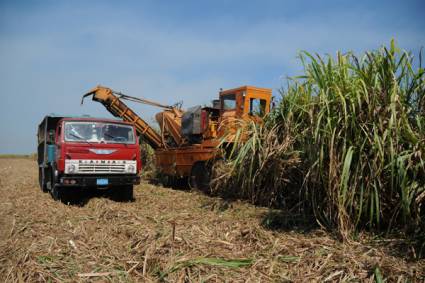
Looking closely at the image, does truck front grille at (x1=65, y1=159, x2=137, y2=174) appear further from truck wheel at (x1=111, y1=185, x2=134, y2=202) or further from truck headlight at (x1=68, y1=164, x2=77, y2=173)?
truck wheel at (x1=111, y1=185, x2=134, y2=202)

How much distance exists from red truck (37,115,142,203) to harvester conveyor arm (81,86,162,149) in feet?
13.2

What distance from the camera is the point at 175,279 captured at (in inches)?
131

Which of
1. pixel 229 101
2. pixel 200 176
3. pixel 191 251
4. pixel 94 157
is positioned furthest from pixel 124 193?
pixel 191 251

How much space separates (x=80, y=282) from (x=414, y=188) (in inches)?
135

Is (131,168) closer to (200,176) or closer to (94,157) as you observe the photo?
(94,157)

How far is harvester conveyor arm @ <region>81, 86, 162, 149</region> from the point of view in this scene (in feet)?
40.0

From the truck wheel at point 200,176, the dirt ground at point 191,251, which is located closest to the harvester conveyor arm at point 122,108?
the truck wheel at point 200,176

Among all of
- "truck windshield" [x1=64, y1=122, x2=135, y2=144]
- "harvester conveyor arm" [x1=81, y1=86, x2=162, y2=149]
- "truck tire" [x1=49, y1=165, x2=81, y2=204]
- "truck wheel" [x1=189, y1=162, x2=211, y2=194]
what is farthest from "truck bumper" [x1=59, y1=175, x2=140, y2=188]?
"harvester conveyor arm" [x1=81, y1=86, x2=162, y2=149]

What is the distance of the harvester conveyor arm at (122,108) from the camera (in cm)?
1218

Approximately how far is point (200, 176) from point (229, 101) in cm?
212

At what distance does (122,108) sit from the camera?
12500 millimetres

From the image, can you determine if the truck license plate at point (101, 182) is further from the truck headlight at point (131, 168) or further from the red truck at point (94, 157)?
the truck headlight at point (131, 168)

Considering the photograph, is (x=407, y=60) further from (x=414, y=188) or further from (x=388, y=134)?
(x=414, y=188)

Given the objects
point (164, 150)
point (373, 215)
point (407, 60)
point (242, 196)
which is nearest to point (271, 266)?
point (373, 215)
